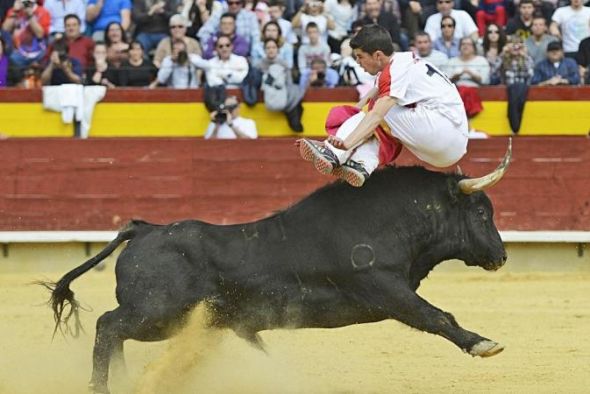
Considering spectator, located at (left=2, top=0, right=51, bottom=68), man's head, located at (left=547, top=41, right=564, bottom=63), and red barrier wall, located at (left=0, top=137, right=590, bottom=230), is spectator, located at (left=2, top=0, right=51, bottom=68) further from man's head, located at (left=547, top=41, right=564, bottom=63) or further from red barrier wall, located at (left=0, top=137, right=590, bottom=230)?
Result: man's head, located at (left=547, top=41, right=564, bottom=63)

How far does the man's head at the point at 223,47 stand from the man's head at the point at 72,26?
1315mm

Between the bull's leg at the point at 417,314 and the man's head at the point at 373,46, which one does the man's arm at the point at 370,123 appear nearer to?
the man's head at the point at 373,46

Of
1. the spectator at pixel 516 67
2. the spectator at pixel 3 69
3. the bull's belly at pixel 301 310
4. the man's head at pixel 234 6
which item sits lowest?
the spectator at pixel 3 69

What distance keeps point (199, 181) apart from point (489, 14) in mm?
3011

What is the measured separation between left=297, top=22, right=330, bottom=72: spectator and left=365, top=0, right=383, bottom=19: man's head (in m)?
0.49

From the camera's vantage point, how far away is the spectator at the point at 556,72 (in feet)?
36.9

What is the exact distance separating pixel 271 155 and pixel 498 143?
1916mm

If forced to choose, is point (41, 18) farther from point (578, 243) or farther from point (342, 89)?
point (578, 243)

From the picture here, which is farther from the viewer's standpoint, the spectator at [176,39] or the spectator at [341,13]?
the spectator at [341,13]

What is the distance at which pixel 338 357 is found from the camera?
7.64 m

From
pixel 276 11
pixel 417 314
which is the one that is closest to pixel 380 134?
pixel 417 314

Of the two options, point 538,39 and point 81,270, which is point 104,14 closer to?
point 538,39

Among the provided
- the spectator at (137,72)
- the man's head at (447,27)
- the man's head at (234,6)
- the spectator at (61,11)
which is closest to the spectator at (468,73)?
the man's head at (447,27)

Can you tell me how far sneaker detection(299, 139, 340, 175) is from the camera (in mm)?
5734
